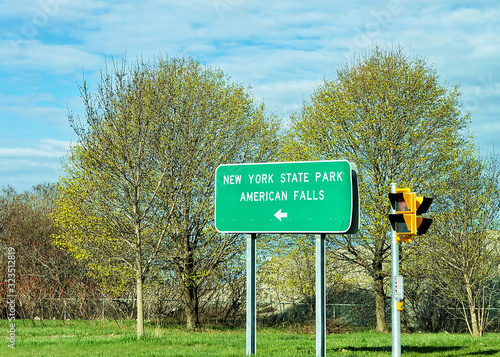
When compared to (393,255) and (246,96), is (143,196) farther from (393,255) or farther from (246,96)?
(393,255)

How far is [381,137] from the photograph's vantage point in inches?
965

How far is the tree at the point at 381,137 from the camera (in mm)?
23953

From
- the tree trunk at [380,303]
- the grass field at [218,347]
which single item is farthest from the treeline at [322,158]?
the grass field at [218,347]

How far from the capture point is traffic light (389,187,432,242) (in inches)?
364

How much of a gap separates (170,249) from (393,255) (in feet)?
46.7

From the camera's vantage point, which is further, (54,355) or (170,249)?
(170,249)

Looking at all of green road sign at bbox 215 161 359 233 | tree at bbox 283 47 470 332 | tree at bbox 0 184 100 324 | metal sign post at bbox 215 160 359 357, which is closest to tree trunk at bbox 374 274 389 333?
tree at bbox 283 47 470 332

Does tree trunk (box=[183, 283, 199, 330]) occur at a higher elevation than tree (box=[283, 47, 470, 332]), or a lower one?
lower

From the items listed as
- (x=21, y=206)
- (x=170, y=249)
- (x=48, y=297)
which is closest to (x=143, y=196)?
(x=170, y=249)

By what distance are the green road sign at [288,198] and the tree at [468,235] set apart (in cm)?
1413

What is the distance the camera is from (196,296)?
25.3m

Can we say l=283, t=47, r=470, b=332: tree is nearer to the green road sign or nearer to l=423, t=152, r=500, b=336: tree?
l=423, t=152, r=500, b=336: tree

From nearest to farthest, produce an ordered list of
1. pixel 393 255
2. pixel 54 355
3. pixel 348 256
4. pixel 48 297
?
1. pixel 393 255
2. pixel 54 355
3. pixel 48 297
4. pixel 348 256

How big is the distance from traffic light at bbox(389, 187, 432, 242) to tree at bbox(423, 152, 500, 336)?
12948 millimetres
